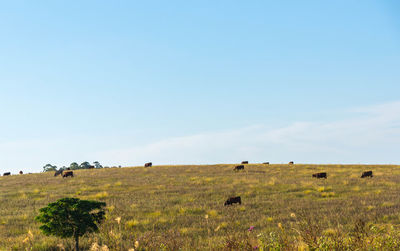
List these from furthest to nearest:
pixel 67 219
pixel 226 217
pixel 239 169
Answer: pixel 239 169 → pixel 226 217 → pixel 67 219

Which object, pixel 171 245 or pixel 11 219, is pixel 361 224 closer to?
pixel 171 245

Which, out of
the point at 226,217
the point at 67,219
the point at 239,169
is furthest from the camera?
the point at 239,169

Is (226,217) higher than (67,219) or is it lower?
lower

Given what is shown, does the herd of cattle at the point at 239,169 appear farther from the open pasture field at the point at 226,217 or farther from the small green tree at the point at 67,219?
the small green tree at the point at 67,219

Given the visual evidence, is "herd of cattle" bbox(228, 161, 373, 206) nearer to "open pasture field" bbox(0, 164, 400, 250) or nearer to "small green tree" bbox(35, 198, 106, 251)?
"open pasture field" bbox(0, 164, 400, 250)

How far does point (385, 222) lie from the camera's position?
47.1ft

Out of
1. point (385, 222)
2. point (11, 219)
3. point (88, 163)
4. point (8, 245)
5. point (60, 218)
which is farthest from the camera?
point (88, 163)

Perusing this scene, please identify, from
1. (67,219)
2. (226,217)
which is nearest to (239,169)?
(226,217)

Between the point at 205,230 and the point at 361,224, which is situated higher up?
the point at 361,224

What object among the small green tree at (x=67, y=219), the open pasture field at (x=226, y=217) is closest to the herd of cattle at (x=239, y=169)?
the open pasture field at (x=226, y=217)

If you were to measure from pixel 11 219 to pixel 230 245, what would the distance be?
47.7 feet

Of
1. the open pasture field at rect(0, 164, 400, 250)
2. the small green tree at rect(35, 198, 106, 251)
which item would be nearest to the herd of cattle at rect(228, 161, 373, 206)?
the open pasture field at rect(0, 164, 400, 250)

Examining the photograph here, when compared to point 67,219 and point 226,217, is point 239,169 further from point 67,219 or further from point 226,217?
point 67,219

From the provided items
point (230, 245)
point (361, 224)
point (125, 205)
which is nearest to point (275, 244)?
point (230, 245)
